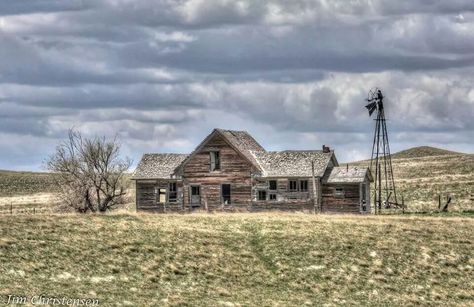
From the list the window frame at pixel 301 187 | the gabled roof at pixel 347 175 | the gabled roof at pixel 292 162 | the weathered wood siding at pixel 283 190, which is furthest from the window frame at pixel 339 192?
the window frame at pixel 301 187

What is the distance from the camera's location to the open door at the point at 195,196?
66694mm

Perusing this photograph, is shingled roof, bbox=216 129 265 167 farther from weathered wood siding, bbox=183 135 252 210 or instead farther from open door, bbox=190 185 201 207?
open door, bbox=190 185 201 207

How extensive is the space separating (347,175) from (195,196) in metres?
11.5

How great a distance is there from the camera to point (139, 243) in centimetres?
4225

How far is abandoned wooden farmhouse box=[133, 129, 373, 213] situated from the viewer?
65062mm

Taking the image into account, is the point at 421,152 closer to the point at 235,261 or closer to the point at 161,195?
the point at 161,195

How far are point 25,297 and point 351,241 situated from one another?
2080 cm

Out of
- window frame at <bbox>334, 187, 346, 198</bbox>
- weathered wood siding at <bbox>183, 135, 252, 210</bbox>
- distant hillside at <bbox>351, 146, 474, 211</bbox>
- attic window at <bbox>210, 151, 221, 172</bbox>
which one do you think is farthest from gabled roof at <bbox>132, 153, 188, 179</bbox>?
distant hillside at <bbox>351, 146, 474, 211</bbox>

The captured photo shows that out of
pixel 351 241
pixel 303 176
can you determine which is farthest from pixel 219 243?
pixel 303 176

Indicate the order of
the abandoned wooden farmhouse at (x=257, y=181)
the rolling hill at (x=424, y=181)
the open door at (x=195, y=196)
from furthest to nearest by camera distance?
the rolling hill at (x=424, y=181) < the open door at (x=195, y=196) < the abandoned wooden farmhouse at (x=257, y=181)

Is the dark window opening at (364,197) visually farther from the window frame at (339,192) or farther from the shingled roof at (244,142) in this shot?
the shingled roof at (244,142)

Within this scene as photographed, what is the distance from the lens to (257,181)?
6588cm

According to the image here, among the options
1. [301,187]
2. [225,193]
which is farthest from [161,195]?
[301,187]

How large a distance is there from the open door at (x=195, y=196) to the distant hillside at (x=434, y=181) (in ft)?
61.8
